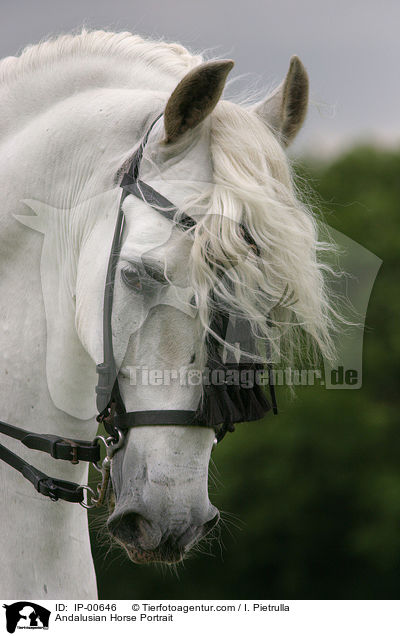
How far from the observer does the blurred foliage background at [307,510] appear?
585 inches

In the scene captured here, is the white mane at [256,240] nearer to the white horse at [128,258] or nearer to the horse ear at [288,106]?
the white horse at [128,258]

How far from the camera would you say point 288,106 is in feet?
7.61

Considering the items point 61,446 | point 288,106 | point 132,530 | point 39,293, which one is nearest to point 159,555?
point 132,530

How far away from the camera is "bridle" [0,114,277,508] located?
2.00 metres

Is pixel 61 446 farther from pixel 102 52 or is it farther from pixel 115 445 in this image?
pixel 102 52

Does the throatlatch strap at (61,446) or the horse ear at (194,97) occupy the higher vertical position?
the horse ear at (194,97)

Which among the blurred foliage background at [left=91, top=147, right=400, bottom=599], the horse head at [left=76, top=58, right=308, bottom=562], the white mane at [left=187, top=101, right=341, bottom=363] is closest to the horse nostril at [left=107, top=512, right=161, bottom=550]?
the horse head at [left=76, top=58, right=308, bottom=562]

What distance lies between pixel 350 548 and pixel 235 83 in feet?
49.2

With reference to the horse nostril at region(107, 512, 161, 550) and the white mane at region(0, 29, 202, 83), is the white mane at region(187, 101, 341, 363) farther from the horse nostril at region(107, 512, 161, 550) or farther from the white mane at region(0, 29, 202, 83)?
the horse nostril at region(107, 512, 161, 550)

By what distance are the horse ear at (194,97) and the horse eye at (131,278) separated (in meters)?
0.44

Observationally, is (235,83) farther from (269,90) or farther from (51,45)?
(51,45)

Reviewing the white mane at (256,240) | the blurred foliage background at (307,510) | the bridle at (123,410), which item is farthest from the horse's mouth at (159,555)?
the blurred foliage background at (307,510)

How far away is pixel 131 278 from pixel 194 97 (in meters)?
0.60
